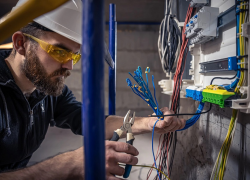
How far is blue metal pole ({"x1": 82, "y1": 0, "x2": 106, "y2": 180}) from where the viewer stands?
0.84 ft

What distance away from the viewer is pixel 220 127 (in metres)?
0.91

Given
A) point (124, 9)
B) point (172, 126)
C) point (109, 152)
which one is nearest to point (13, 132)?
point (109, 152)

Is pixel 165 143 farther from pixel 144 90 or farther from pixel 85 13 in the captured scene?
pixel 85 13

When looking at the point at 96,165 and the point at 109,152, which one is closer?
the point at 96,165

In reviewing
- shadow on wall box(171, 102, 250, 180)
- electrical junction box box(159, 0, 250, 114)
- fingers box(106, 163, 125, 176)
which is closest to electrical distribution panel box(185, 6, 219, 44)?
electrical junction box box(159, 0, 250, 114)

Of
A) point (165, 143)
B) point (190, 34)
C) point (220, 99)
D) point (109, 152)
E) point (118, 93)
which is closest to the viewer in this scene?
point (109, 152)

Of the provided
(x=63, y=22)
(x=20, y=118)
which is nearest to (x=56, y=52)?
(x=63, y=22)

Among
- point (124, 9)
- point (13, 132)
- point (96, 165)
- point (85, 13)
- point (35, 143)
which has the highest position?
point (124, 9)

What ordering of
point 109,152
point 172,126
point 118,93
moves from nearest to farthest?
point 109,152 < point 172,126 < point 118,93

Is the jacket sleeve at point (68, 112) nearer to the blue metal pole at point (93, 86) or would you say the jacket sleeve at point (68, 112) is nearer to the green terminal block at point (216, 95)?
the green terminal block at point (216, 95)

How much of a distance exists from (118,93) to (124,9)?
4.89 feet

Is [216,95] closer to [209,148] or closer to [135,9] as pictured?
[209,148]

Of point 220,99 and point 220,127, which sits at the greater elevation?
point 220,99

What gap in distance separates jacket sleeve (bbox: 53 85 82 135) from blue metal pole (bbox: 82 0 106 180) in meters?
0.99
